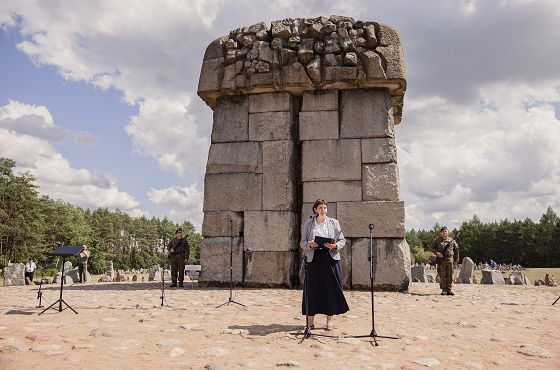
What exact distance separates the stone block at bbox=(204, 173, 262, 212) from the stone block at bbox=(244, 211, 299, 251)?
293 mm

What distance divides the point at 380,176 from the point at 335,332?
479 centimetres

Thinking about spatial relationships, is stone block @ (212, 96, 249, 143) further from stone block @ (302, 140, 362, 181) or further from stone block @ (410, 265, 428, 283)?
stone block @ (410, 265, 428, 283)

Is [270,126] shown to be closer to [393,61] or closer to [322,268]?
[393,61]

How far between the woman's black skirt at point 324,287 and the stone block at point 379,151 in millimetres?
4264

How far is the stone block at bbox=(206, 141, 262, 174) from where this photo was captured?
9756mm

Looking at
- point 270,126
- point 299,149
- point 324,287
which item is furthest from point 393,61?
point 324,287

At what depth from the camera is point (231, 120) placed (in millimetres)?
10156

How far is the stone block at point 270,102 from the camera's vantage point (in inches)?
390

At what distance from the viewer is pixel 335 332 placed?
16.5ft

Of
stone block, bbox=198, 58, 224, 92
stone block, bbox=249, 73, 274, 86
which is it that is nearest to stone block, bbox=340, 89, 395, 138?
stone block, bbox=249, 73, 274, 86

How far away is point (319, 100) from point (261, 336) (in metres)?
6.32

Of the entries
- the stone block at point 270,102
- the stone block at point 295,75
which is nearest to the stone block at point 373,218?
the stone block at point 270,102

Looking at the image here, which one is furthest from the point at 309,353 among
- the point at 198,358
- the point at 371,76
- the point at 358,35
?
the point at 358,35

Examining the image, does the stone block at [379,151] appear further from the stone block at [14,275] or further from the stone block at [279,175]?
the stone block at [14,275]
